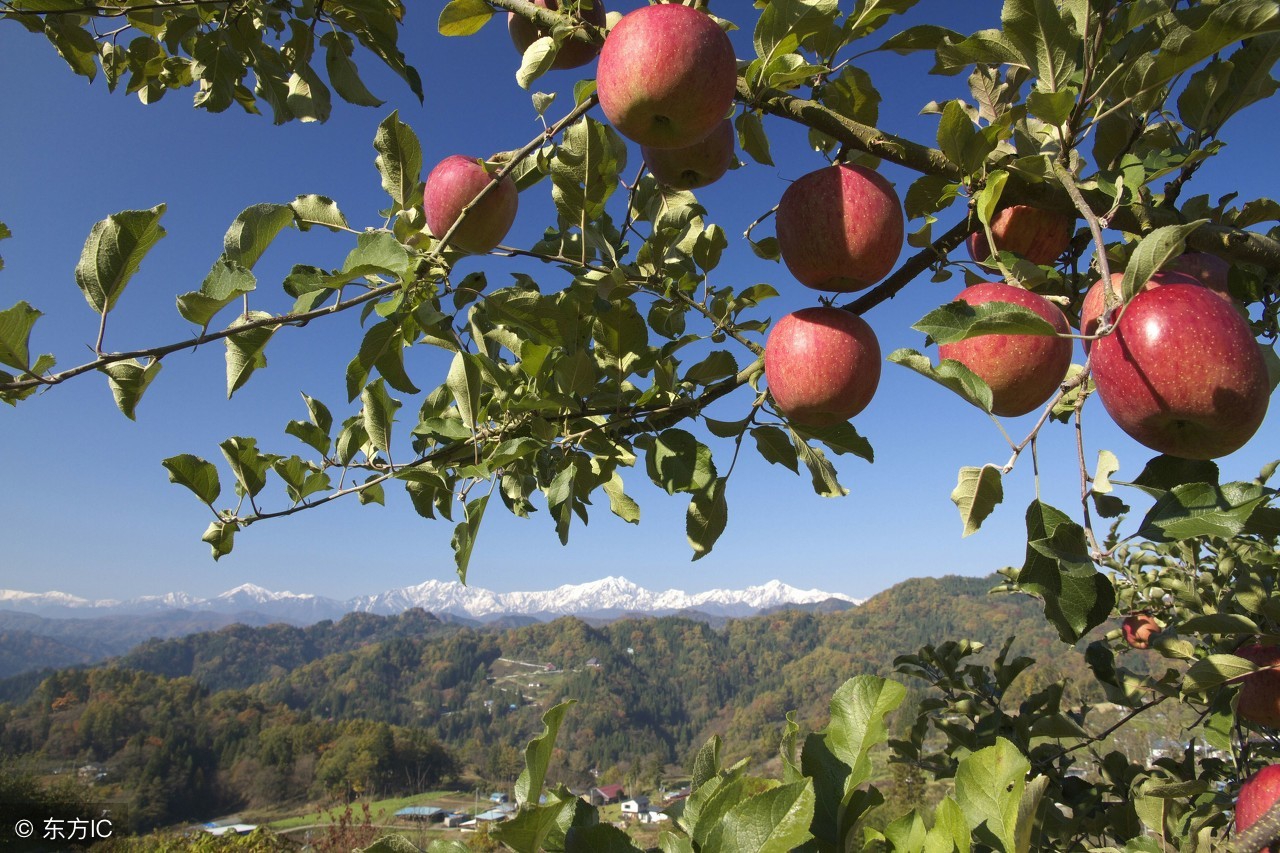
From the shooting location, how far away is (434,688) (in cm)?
12131

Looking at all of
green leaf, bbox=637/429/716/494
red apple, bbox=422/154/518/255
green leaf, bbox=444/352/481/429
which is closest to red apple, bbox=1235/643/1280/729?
green leaf, bbox=637/429/716/494

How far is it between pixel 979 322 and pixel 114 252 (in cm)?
A: 133

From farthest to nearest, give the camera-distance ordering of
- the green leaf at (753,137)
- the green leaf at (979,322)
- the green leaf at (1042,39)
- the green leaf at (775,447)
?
the green leaf at (775,447)
the green leaf at (753,137)
the green leaf at (1042,39)
the green leaf at (979,322)

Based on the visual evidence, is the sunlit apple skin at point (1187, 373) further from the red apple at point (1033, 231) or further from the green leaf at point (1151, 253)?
the red apple at point (1033, 231)

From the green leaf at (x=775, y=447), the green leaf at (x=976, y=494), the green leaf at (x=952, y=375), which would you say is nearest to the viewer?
the green leaf at (x=952, y=375)

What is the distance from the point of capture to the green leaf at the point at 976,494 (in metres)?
1.11

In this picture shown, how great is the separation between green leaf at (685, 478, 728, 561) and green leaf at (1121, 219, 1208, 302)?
1096 millimetres

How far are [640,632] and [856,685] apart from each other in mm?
145642

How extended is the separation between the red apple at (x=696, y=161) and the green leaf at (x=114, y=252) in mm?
1002

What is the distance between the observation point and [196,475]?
1.87 m

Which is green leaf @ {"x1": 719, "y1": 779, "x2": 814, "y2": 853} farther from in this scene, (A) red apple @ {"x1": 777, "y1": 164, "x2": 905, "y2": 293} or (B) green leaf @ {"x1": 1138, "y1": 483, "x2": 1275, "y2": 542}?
(A) red apple @ {"x1": 777, "y1": 164, "x2": 905, "y2": 293}

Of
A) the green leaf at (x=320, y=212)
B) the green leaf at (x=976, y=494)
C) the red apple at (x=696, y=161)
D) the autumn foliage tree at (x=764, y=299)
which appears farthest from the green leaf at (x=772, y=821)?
the green leaf at (x=320, y=212)

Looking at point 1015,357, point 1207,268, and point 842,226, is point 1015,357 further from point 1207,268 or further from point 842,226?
point 1207,268

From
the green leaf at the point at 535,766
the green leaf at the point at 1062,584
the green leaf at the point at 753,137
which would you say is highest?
the green leaf at the point at 753,137
